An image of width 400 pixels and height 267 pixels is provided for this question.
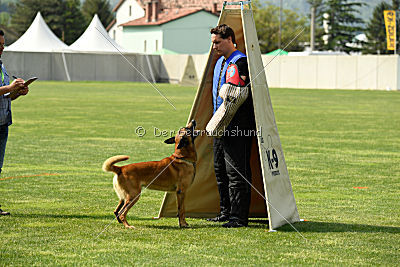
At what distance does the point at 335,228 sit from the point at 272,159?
1.05 m

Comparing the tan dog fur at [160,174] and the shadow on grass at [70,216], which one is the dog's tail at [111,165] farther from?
the shadow on grass at [70,216]

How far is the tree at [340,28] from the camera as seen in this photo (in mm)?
103562

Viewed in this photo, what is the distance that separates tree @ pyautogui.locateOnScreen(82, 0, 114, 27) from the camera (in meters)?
117

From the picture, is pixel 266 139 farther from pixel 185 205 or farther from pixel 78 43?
pixel 78 43

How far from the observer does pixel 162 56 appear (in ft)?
216

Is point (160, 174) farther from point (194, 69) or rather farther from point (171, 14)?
point (171, 14)

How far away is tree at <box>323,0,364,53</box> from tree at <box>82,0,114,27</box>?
119ft

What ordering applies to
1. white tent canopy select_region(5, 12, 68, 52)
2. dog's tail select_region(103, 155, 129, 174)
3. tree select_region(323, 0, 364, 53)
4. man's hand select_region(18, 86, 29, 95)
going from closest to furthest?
dog's tail select_region(103, 155, 129, 174) → man's hand select_region(18, 86, 29, 95) → white tent canopy select_region(5, 12, 68, 52) → tree select_region(323, 0, 364, 53)

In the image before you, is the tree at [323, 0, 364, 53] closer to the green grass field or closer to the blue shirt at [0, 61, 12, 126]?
the green grass field

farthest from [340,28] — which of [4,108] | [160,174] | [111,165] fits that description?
[111,165]

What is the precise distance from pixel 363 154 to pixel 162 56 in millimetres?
51873

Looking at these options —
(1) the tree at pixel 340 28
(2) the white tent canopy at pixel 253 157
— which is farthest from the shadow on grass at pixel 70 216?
(1) the tree at pixel 340 28

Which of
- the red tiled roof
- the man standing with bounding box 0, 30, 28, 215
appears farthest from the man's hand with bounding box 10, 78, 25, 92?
the red tiled roof

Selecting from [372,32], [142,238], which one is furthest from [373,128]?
[372,32]
